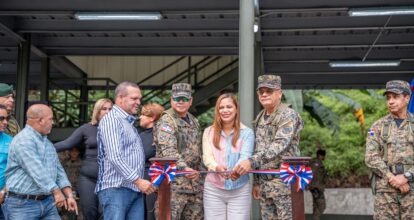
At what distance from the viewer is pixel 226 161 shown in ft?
19.0

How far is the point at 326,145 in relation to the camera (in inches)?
1189

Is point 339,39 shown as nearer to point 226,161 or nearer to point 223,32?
point 223,32

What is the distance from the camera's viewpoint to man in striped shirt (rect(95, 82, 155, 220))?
553 centimetres

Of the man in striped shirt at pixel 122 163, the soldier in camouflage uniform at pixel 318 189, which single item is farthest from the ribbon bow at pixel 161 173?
the soldier in camouflage uniform at pixel 318 189

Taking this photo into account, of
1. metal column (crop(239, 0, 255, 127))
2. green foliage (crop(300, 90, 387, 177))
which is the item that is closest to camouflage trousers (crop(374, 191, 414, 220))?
metal column (crop(239, 0, 255, 127))

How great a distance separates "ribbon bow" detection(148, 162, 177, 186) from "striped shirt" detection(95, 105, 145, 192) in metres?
0.23

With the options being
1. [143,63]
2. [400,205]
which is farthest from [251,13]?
[143,63]

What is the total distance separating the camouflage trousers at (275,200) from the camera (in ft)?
18.3

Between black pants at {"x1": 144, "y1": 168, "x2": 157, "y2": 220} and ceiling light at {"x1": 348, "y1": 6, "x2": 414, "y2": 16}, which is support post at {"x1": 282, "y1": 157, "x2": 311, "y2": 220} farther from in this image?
ceiling light at {"x1": 348, "y1": 6, "x2": 414, "y2": 16}

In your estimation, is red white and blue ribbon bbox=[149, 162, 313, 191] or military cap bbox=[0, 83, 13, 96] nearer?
red white and blue ribbon bbox=[149, 162, 313, 191]

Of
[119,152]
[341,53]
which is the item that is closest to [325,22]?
[341,53]

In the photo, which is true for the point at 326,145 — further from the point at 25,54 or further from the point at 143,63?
the point at 25,54

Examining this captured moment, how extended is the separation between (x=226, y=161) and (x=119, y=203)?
1033mm

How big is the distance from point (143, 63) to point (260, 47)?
6.87 m
